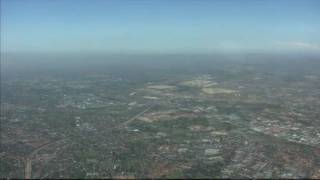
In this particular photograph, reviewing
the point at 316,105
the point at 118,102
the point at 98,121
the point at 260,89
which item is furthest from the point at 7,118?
the point at 260,89

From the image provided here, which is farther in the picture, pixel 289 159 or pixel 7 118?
pixel 7 118

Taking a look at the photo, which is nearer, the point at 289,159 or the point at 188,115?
the point at 289,159

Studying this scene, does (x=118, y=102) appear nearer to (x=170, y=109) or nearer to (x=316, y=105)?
(x=170, y=109)

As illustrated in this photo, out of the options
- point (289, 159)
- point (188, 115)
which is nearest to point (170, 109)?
point (188, 115)

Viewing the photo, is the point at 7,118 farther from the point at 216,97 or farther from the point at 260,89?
the point at 260,89

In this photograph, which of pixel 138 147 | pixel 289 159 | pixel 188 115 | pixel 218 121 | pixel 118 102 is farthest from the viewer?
pixel 118 102

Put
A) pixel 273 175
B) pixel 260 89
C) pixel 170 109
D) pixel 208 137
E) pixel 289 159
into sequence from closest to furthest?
pixel 273 175 → pixel 289 159 → pixel 208 137 → pixel 170 109 → pixel 260 89

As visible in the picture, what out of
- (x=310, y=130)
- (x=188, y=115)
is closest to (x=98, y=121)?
(x=188, y=115)

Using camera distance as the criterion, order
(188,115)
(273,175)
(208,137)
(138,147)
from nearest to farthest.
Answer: (273,175)
(138,147)
(208,137)
(188,115)

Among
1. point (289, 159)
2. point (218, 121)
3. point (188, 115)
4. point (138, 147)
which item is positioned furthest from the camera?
point (188, 115)
